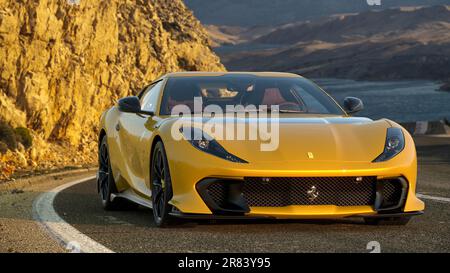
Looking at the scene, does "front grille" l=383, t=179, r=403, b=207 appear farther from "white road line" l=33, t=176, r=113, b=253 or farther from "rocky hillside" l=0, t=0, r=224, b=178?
"rocky hillside" l=0, t=0, r=224, b=178

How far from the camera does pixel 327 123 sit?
778 cm

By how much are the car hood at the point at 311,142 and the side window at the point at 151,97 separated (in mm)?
1184

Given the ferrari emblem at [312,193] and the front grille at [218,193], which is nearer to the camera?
the ferrari emblem at [312,193]

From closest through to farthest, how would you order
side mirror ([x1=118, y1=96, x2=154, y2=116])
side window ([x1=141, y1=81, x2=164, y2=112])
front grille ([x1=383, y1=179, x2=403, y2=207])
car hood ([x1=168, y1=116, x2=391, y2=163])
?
car hood ([x1=168, y1=116, x2=391, y2=163]), front grille ([x1=383, y1=179, x2=403, y2=207]), side mirror ([x1=118, y1=96, x2=154, y2=116]), side window ([x1=141, y1=81, x2=164, y2=112])

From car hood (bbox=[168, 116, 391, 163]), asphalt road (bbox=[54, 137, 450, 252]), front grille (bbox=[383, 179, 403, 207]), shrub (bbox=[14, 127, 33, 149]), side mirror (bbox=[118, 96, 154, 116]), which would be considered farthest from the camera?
shrub (bbox=[14, 127, 33, 149])

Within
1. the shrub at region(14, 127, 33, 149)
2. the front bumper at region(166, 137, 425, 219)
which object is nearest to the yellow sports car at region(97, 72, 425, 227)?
the front bumper at region(166, 137, 425, 219)

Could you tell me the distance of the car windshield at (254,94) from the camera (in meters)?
8.60

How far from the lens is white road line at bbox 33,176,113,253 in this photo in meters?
6.49

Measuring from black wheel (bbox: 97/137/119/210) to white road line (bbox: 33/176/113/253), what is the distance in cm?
52

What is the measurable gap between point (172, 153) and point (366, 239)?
1.56 m

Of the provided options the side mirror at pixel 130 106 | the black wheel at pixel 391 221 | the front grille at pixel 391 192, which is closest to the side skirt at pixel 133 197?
the side mirror at pixel 130 106

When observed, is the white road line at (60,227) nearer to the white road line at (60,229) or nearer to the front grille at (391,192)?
the white road line at (60,229)
